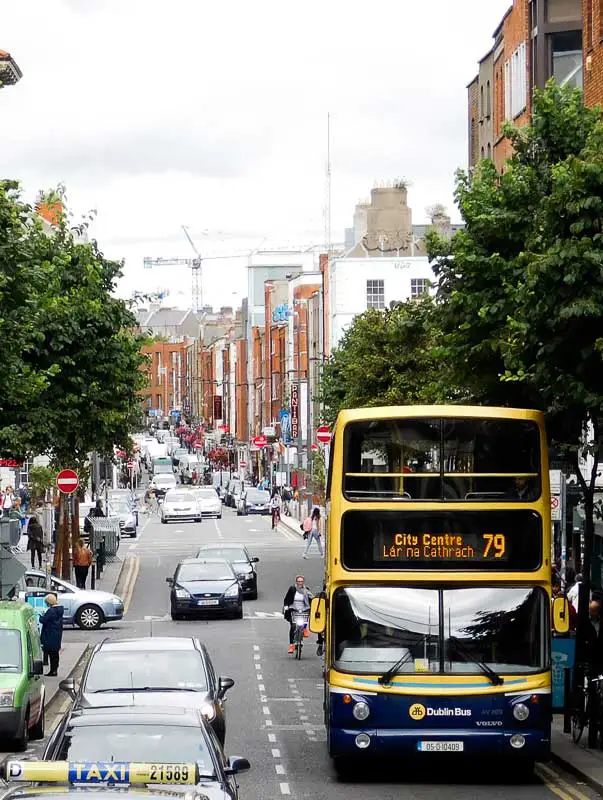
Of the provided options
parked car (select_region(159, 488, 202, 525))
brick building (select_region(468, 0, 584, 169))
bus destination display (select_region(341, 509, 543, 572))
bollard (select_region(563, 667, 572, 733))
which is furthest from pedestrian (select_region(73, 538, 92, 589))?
parked car (select_region(159, 488, 202, 525))

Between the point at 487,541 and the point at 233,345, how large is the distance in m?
155

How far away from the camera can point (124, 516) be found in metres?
75.6

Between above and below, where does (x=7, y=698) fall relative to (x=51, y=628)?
above

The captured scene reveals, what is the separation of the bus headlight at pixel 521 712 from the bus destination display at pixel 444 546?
1520 millimetres

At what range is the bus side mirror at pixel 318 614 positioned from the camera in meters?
17.6

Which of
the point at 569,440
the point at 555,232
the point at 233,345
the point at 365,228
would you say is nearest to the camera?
the point at 555,232

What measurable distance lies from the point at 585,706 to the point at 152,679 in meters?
6.85

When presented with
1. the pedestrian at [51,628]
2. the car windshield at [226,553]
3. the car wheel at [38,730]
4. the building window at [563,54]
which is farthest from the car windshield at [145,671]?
the car windshield at [226,553]

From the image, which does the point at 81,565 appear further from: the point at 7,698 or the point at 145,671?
the point at 145,671

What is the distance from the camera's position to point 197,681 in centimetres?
1712

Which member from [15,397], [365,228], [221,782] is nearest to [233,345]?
[365,228]

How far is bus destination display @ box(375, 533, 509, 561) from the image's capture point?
17.1 meters

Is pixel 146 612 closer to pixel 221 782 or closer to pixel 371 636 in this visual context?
pixel 371 636

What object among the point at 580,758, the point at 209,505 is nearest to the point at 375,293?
the point at 209,505
